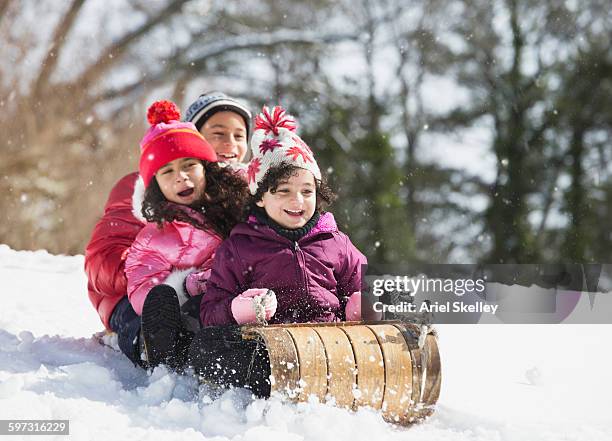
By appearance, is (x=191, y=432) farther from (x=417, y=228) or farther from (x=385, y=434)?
(x=417, y=228)

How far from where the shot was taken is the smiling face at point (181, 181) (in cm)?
244

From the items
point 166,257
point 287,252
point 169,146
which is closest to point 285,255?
point 287,252

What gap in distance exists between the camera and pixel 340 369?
182 cm

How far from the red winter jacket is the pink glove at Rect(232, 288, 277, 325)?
819 millimetres

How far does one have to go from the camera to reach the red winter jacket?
2.64 meters

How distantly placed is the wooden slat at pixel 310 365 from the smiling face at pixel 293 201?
0.44 m

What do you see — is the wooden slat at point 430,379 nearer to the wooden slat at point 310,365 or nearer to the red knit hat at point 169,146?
the wooden slat at point 310,365

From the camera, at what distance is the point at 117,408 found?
5.96ft

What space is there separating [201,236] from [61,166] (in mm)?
8045

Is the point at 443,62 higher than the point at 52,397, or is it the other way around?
the point at 443,62

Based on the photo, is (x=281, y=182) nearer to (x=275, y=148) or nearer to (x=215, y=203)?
(x=275, y=148)

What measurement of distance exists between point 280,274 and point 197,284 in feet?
1.22

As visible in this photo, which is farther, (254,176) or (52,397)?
(254,176)

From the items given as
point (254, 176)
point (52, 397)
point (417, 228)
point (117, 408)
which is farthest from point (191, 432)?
point (417, 228)
